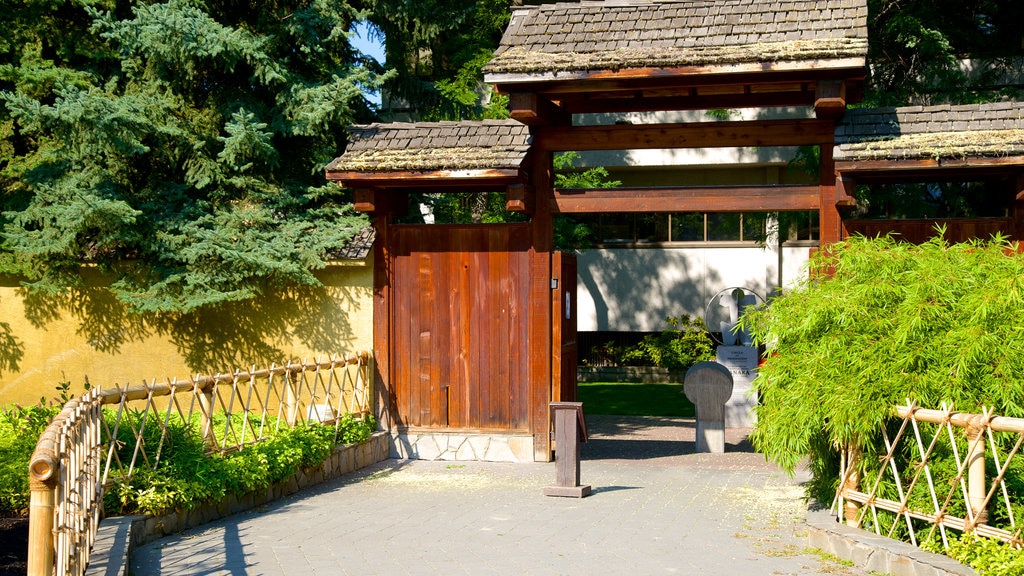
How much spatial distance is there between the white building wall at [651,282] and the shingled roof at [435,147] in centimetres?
1379

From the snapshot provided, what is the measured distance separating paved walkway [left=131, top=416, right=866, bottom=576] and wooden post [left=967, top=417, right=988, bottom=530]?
0.97 m

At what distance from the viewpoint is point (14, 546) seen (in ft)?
26.0

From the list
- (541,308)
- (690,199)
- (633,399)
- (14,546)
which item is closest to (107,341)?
(541,308)

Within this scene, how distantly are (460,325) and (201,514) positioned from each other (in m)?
4.70

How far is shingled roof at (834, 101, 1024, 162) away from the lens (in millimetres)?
11094

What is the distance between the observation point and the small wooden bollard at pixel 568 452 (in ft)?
34.7

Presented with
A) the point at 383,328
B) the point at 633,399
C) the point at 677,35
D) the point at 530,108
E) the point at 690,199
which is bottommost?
the point at 633,399

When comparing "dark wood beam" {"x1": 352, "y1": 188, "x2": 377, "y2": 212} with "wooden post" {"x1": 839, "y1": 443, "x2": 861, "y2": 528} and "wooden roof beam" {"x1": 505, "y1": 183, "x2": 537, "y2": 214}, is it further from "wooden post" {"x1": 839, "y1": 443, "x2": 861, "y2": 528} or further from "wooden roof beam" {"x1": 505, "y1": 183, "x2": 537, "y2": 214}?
"wooden post" {"x1": 839, "y1": 443, "x2": 861, "y2": 528}

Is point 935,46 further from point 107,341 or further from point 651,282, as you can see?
point 107,341

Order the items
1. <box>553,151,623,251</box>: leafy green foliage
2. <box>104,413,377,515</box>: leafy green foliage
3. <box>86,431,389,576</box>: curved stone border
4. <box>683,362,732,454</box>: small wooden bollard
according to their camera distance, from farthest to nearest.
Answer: <box>553,151,623,251</box>: leafy green foliage
<box>683,362,732,454</box>: small wooden bollard
<box>104,413,377,515</box>: leafy green foliage
<box>86,431,389,576</box>: curved stone border

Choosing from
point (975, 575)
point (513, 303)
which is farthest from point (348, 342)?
point (975, 575)

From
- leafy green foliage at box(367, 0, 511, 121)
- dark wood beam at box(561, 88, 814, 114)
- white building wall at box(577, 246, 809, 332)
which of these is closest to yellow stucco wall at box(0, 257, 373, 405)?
leafy green foliage at box(367, 0, 511, 121)

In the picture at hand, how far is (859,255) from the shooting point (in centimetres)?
852

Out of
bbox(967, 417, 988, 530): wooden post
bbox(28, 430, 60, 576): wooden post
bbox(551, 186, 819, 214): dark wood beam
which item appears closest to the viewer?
bbox(28, 430, 60, 576): wooden post
